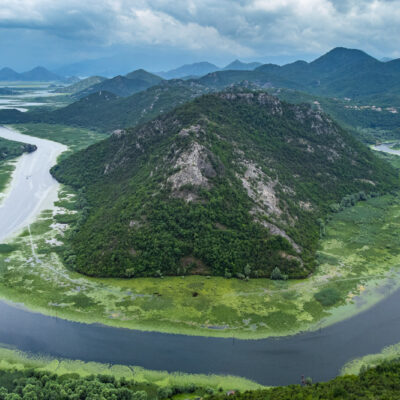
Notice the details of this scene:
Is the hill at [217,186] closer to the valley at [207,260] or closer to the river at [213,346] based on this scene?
the valley at [207,260]

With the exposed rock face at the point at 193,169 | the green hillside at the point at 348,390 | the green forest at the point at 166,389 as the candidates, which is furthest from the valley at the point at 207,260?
the green hillside at the point at 348,390

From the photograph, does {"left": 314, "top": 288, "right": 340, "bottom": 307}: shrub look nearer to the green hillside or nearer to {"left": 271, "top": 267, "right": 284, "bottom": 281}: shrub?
{"left": 271, "top": 267, "right": 284, "bottom": 281}: shrub

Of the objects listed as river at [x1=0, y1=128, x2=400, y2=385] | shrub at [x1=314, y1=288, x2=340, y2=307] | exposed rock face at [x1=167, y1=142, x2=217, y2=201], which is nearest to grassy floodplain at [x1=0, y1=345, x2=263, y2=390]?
river at [x1=0, y1=128, x2=400, y2=385]

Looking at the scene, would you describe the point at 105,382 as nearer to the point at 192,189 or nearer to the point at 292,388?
the point at 292,388

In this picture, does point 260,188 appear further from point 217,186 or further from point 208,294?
point 208,294

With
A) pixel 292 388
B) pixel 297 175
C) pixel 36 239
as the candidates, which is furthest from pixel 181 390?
pixel 297 175

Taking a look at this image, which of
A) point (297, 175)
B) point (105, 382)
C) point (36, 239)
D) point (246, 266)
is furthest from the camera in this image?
point (297, 175)

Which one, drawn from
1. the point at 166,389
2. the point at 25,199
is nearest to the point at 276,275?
the point at 166,389
